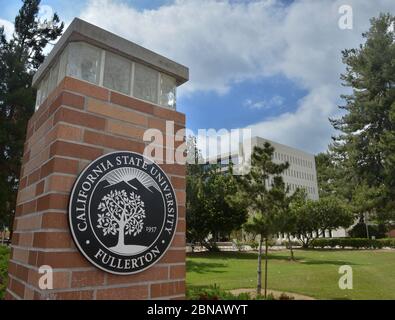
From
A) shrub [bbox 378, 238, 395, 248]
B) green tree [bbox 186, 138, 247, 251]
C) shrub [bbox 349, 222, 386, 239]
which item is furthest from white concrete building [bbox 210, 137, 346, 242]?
green tree [bbox 186, 138, 247, 251]

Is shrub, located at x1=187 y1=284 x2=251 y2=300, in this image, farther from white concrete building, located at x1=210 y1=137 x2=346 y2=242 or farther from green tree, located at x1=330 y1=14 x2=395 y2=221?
white concrete building, located at x1=210 y1=137 x2=346 y2=242

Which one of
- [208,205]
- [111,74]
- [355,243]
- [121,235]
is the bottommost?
[355,243]

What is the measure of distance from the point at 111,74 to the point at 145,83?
0.91 feet

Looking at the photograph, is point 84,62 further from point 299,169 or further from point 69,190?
point 299,169

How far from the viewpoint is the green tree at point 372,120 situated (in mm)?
28141

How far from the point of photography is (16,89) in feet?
48.1

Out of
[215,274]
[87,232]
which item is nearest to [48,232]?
[87,232]

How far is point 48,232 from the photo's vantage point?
184 cm

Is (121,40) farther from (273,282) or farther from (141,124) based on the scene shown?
(273,282)

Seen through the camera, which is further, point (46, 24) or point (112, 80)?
point (46, 24)

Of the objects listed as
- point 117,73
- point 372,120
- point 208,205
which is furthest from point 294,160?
point 117,73

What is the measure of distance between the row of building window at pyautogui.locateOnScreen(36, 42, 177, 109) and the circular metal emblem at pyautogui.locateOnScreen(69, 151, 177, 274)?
0.53m

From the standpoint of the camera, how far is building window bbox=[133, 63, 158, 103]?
2445 millimetres

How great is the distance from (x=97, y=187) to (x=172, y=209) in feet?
1.86
